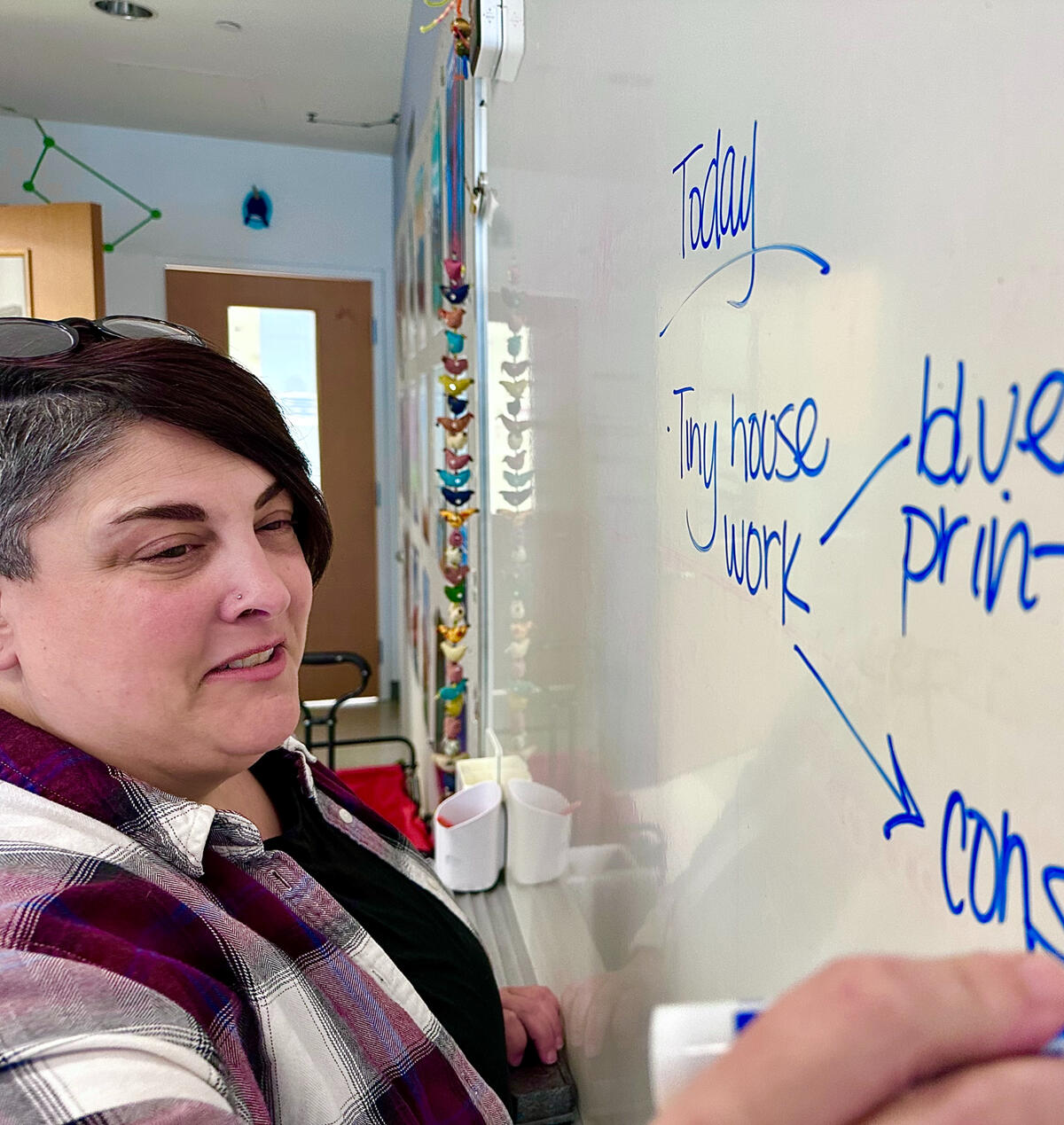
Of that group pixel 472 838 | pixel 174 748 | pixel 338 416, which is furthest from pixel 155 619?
pixel 338 416

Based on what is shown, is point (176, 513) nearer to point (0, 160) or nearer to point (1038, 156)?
point (1038, 156)

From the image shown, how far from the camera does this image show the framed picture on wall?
262cm

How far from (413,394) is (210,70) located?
139cm

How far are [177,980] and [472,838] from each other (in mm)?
759

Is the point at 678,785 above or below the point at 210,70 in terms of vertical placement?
below

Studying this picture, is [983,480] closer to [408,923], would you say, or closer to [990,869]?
[990,869]

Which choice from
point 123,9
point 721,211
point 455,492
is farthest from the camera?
point 123,9

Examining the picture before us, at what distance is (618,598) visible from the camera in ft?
1.89

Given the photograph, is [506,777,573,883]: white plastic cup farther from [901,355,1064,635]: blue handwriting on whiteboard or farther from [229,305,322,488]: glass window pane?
[229,305,322,488]: glass window pane

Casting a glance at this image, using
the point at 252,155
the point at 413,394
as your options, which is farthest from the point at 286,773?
A: the point at 252,155

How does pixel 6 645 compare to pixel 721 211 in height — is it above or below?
below

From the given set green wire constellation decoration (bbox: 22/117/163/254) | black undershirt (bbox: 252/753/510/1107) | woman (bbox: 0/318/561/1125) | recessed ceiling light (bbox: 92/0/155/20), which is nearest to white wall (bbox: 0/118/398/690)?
green wire constellation decoration (bbox: 22/117/163/254)

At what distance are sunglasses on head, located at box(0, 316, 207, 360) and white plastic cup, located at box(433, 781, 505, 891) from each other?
719 millimetres

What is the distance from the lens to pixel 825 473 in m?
0.29
